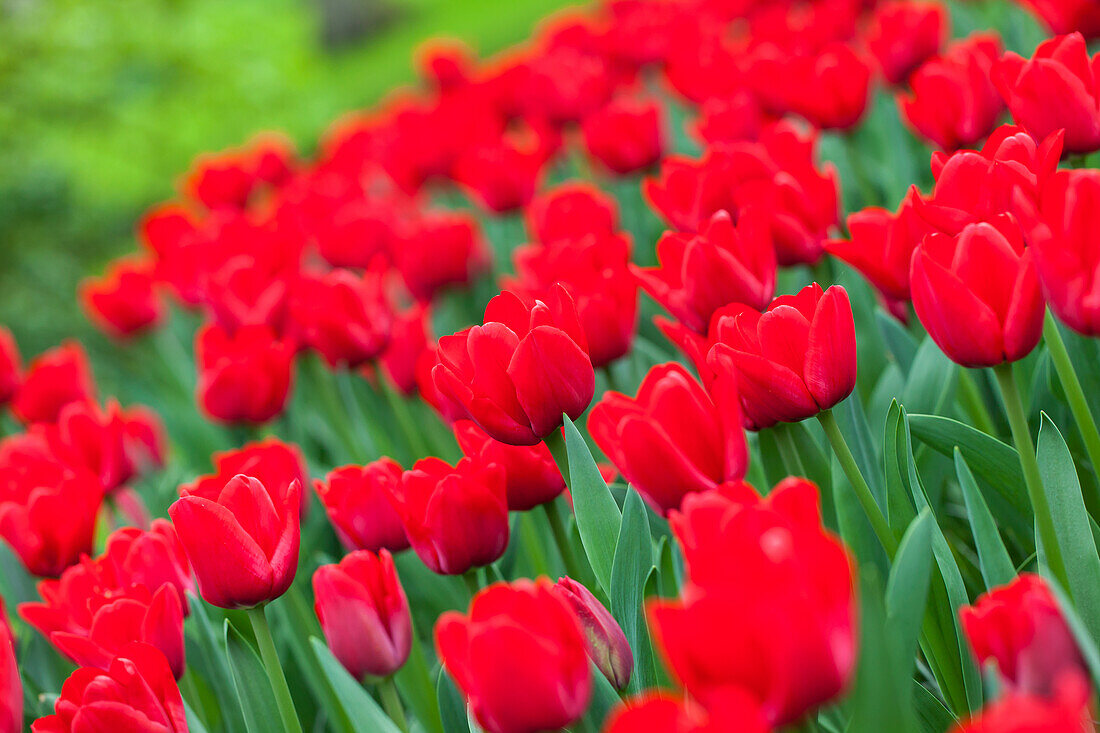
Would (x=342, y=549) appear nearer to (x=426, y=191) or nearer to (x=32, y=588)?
(x=32, y=588)

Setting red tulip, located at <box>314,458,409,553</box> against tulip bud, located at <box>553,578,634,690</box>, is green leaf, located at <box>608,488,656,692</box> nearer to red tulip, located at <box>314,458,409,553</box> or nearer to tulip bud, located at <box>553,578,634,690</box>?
tulip bud, located at <box>553,578,634,690</box>

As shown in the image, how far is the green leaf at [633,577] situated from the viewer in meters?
1.21

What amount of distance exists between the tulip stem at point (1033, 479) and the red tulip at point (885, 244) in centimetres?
23

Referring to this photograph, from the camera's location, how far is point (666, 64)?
4035 mm

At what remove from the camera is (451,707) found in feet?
4.39

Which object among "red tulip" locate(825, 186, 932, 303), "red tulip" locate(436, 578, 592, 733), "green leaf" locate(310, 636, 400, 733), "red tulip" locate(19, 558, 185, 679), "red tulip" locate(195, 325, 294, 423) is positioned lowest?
"green leaf" locate(310, 636, 400, 733)

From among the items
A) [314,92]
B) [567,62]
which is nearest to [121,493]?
[567,62]

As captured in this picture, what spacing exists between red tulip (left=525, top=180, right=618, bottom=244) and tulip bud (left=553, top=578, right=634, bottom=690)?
1235mm

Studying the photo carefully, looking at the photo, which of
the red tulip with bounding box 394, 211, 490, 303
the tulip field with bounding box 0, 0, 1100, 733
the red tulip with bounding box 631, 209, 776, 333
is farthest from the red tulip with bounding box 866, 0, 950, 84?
the red tulip with bounding box 631, 209, 776, 333

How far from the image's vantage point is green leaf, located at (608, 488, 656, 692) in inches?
47.6

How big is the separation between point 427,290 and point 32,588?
114 cm

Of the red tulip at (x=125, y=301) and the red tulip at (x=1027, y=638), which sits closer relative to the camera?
the red tulip at (x=1027, y=638)

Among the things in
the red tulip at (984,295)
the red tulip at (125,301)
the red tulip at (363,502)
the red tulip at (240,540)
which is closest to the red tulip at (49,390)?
the red tulip at (125,301)

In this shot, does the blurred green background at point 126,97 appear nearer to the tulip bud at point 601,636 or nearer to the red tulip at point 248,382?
the red tulip at point 248,382
